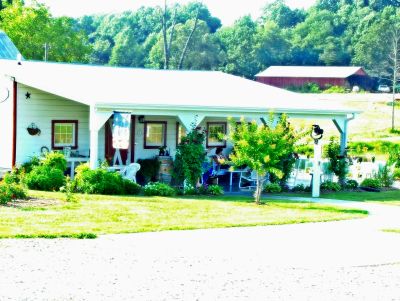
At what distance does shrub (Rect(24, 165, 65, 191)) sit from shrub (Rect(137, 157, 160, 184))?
280 cm

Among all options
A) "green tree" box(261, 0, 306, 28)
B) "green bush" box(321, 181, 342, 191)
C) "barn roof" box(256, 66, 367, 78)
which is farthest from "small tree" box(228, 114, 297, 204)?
"green tree" box(261, 0, 306, 28)

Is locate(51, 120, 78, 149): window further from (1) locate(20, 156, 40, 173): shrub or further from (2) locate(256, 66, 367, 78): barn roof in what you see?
(2) locate(256, 66, 367, 78): barn roof

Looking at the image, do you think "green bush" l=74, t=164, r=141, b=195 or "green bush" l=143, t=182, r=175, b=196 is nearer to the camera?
"green bush" l=74, t=164, r=141, b=195

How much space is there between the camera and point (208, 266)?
10.8m

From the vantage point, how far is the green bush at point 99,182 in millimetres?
18672

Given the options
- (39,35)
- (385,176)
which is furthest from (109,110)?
(39,35)

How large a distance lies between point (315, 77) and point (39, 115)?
2466 inches

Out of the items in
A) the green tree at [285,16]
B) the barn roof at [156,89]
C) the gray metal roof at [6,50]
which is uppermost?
the green tree at [285,16]

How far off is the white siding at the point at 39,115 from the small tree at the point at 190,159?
11.9ft

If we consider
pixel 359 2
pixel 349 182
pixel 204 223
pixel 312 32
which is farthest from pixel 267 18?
pixel 204 223

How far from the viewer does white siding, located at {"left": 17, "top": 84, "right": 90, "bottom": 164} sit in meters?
21.9

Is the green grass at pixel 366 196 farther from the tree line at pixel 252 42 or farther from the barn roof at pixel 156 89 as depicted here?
the tree line at pixel 252 42

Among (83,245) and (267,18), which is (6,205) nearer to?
(83,245)

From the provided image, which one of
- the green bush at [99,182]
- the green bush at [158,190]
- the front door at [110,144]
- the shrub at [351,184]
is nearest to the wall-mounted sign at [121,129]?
the green bush at [99,182]
